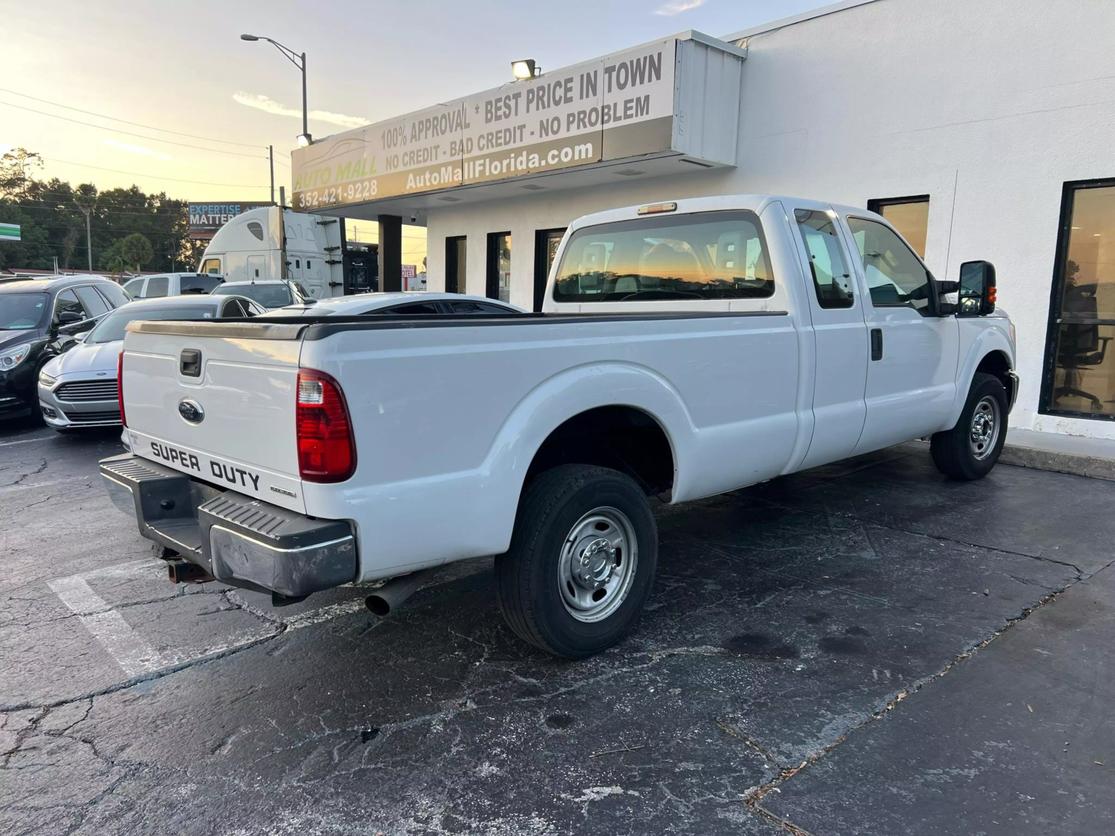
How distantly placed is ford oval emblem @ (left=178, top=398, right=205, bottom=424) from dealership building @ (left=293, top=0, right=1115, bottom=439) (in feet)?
24.1

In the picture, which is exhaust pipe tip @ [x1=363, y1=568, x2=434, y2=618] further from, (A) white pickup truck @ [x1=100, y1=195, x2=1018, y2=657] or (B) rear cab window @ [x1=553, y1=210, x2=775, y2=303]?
(B) rear cab window @ [x1=553, y1=210, x2=775, y2=303]

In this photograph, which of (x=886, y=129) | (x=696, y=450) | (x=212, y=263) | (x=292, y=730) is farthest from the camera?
(x=212, y=263)

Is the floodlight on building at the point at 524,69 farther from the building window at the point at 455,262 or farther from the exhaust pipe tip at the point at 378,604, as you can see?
the exhaust pipe tip at the point at 378,604

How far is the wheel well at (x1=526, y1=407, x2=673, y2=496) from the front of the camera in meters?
3.59

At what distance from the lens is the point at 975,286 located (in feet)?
18.2

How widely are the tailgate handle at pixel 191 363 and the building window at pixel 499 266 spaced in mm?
11415

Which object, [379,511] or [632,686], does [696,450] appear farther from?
[379,511]

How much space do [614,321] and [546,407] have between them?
548 mm

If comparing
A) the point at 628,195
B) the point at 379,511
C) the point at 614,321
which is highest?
the point at 628,195

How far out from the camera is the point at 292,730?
300cm

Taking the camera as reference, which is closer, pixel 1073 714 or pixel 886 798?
pixel 886 798

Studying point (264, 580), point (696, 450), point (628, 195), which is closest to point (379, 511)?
point (264, 580)

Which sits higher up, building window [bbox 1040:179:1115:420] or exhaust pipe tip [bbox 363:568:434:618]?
building window [bbox 1040:179:1115:420]

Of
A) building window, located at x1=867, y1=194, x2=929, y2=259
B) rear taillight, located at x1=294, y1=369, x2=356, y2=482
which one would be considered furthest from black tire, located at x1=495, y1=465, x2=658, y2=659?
building window, located at x1=867, y1=194, x2=929, y2=259
